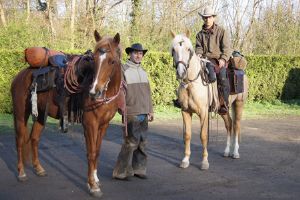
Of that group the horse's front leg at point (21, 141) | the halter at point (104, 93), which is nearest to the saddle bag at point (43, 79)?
the horse's front leg at point (21, 141)

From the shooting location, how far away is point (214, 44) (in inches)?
313

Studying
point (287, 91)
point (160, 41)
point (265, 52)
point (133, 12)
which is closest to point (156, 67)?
point (160, 41)

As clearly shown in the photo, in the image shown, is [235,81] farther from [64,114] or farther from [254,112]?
[254,112]

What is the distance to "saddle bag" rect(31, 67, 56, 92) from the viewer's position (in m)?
6.12

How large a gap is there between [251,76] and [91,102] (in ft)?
45.3

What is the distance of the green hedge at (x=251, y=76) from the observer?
12.9m

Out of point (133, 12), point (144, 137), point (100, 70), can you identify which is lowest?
point (144, 137)

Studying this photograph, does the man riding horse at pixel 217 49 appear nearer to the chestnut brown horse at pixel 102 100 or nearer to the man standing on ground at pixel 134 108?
the man standing on ground at pixel 134 108

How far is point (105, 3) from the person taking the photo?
2181 centimetres

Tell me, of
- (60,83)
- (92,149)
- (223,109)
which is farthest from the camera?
(223,109)

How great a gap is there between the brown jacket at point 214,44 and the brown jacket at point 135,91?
7.21ft

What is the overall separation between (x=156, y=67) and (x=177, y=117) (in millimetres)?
2167

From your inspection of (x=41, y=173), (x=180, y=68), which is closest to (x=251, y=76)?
(x=180, y=68)

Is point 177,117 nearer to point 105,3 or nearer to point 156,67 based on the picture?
point 156,67
